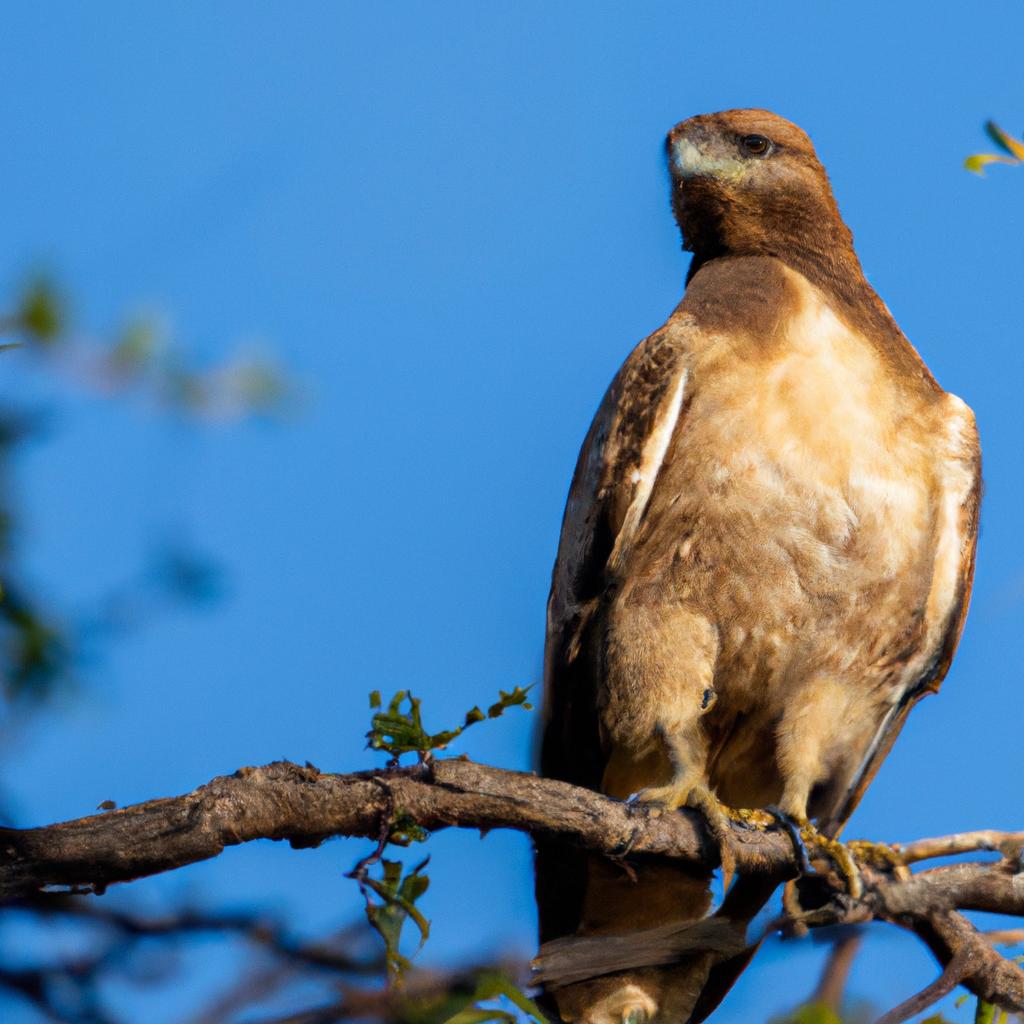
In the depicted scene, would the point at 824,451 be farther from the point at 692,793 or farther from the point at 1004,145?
the point at 1004,145

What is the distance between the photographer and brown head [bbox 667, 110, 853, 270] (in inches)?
244

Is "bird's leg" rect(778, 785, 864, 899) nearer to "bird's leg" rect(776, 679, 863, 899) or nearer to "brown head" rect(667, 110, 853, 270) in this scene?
"bird's leg" rect(776, 679, 863, 899)

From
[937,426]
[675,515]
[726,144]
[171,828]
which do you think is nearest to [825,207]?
[726,144]

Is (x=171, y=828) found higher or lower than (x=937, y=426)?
lower

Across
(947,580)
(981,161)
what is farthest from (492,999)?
(947,580)

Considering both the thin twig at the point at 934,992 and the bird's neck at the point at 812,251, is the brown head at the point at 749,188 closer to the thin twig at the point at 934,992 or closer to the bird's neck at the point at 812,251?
the bird's neck at the point at 812,251

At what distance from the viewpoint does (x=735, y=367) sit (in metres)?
5.26

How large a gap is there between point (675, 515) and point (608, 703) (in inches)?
27.2

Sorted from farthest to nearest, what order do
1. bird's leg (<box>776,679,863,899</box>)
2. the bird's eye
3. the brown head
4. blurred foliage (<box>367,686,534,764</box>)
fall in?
1. the bird's eye
2. the brown head
3. bird's leg (<box>776,679,863,899</box>)
4. blurred foliage (<box>367,686,534,764</box>)

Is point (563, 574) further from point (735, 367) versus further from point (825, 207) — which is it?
point (825, 207)

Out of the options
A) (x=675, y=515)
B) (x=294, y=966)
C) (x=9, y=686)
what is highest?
(x=675, y=515)

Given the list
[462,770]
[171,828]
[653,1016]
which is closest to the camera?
[171,828]

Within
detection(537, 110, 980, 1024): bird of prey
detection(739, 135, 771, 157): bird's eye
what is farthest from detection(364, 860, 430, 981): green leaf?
detection(739, 135, 771, 157): bird's eye

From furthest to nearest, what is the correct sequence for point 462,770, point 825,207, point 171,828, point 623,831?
point 825,207, point 623,831, point 462,770, point 171,828
